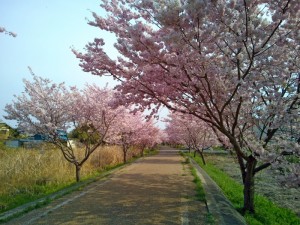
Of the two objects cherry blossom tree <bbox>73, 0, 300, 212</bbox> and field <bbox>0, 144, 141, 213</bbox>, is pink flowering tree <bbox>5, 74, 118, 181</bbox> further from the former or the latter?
cherry blossom tree <bbox>73, 0, 300, 212</bbox>

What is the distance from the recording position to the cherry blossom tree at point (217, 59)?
6758 mm

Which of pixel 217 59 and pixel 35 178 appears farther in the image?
pixel 35 178

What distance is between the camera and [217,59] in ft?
27.2

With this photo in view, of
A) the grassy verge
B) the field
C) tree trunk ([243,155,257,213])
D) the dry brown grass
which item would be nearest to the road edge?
tree trunk ([243,155,257,213])

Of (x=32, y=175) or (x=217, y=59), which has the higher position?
(x=217, y=59)

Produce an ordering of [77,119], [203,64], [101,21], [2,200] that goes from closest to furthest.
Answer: [203,64], [101,21], [2,200], [77,119]

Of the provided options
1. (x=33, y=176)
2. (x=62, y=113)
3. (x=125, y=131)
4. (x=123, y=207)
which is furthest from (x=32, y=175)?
(x=125, y=131)

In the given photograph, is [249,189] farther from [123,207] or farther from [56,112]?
[56,112]

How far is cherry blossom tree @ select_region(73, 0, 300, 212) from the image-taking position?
266 inches

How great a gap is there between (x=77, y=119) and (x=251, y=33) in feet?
35.2

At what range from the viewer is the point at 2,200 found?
11.1 m

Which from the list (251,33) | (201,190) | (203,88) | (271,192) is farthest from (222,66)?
(271,192)

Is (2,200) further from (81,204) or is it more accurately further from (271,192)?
(271,192)


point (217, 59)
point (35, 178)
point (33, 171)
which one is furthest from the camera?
point (33, 171)
